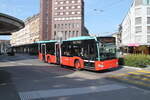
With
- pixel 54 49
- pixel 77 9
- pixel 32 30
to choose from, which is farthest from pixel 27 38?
pixel 54 49

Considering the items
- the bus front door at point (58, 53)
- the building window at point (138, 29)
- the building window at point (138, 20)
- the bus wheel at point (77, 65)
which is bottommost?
the bus wheel at point (77, 65)

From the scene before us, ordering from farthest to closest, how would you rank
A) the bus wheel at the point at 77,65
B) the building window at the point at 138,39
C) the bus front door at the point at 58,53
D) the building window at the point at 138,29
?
the building window at the point at 138,29 → the building window at the point at 138,39 → the bus front door at the point at 58,53 → the bus wheel at the point at 77,65

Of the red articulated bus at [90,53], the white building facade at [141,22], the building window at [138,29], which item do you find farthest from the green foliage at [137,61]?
the building window at [138,29]

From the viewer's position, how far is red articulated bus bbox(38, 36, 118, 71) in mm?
12852

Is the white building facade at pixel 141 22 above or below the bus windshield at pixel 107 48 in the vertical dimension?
above

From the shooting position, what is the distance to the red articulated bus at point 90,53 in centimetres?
1285

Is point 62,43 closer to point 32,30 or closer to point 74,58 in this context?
point 74,58

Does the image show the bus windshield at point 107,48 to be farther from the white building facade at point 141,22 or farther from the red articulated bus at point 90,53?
the white building facade at point 141,22

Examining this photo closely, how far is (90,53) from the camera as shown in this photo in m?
13.4

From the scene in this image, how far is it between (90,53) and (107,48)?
1.40 m

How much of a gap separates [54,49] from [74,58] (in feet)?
14.7

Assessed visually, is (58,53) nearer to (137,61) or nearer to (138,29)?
(137,61)

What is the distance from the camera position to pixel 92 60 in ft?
43.2

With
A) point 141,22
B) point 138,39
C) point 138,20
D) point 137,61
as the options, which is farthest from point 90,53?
point 138,20
